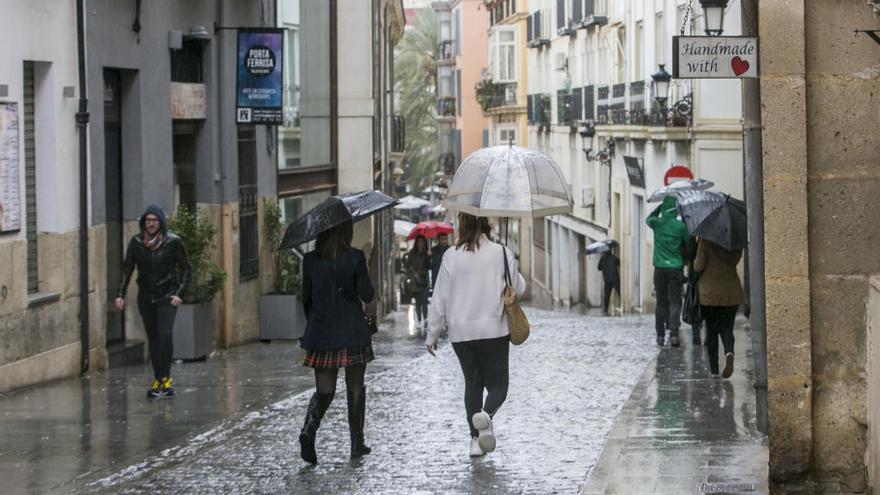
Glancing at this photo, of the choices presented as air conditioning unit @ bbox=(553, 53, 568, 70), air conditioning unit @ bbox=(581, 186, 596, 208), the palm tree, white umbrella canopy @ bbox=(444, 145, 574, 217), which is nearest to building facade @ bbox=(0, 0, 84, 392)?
white umbrella canopy @ bbox=(444, 145, 574, 217)

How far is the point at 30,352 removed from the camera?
13.8 metres

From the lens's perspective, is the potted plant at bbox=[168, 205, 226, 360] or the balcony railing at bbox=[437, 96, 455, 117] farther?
the balcony railing at bbox=[437, 96, 455, 117]

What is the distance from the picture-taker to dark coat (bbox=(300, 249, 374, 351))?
31.4ft

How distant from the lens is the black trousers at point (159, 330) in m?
12.9

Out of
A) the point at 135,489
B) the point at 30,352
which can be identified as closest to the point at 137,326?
the point at 30,352

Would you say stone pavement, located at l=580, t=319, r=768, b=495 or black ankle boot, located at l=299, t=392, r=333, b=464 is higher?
black ankle boot, located at l=299, t=392, r=333, b=464

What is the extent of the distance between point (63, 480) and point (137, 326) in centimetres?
799

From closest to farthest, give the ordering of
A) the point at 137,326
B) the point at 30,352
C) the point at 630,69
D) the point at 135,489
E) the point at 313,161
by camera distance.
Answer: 1. the point at 135,489
2. the point at 30,352
3. the point at 137,326
4. the point at 313,161
5. the point at 630,69

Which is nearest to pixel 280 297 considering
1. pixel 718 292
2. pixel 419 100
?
pixel 718 292

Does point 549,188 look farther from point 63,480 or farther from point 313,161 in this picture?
point 313,161

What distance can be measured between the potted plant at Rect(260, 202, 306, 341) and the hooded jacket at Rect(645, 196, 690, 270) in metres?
5.89

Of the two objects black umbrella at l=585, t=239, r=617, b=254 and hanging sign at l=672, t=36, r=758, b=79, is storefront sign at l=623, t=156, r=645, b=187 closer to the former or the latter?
black umbrella at l=585, t=239, r=617, b=254

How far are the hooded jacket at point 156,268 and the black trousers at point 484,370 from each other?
3.90 m

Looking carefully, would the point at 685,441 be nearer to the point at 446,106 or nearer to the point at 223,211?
the point at 223,211
